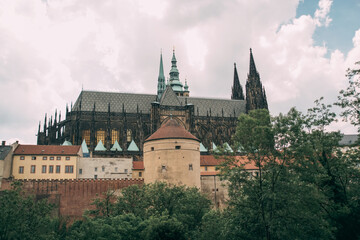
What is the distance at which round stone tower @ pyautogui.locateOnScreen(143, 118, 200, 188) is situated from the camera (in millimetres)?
43625

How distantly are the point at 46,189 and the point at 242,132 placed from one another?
29.6m

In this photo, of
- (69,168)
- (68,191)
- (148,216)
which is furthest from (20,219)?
(69,168)

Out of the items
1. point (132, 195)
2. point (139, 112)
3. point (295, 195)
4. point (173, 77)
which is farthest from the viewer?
point (173, 77)

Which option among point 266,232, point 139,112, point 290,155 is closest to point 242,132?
point 290,155

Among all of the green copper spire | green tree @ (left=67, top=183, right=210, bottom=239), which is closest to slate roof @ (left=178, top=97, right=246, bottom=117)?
the green copper spire

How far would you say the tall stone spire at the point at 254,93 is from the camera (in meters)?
96.6

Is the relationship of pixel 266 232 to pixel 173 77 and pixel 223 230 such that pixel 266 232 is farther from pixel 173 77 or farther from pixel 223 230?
pixel 173 77

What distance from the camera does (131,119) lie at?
80.1 meters

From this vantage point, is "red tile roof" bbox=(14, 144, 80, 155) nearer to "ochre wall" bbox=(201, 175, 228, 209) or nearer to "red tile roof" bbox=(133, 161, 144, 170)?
"red tile roof" bbox=(133, 161, 144, 170)

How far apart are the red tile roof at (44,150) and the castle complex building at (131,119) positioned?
12.2m

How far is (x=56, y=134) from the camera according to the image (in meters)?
74.6

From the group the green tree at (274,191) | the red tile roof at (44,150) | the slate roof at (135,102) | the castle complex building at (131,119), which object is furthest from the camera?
the slate roof at (135,102)

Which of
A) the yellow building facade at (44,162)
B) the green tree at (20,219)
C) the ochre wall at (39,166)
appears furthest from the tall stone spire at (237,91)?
the green tree at (20,219)

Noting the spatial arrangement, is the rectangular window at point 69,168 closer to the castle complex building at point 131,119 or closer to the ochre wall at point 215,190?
the castle complex building at point 131,119
